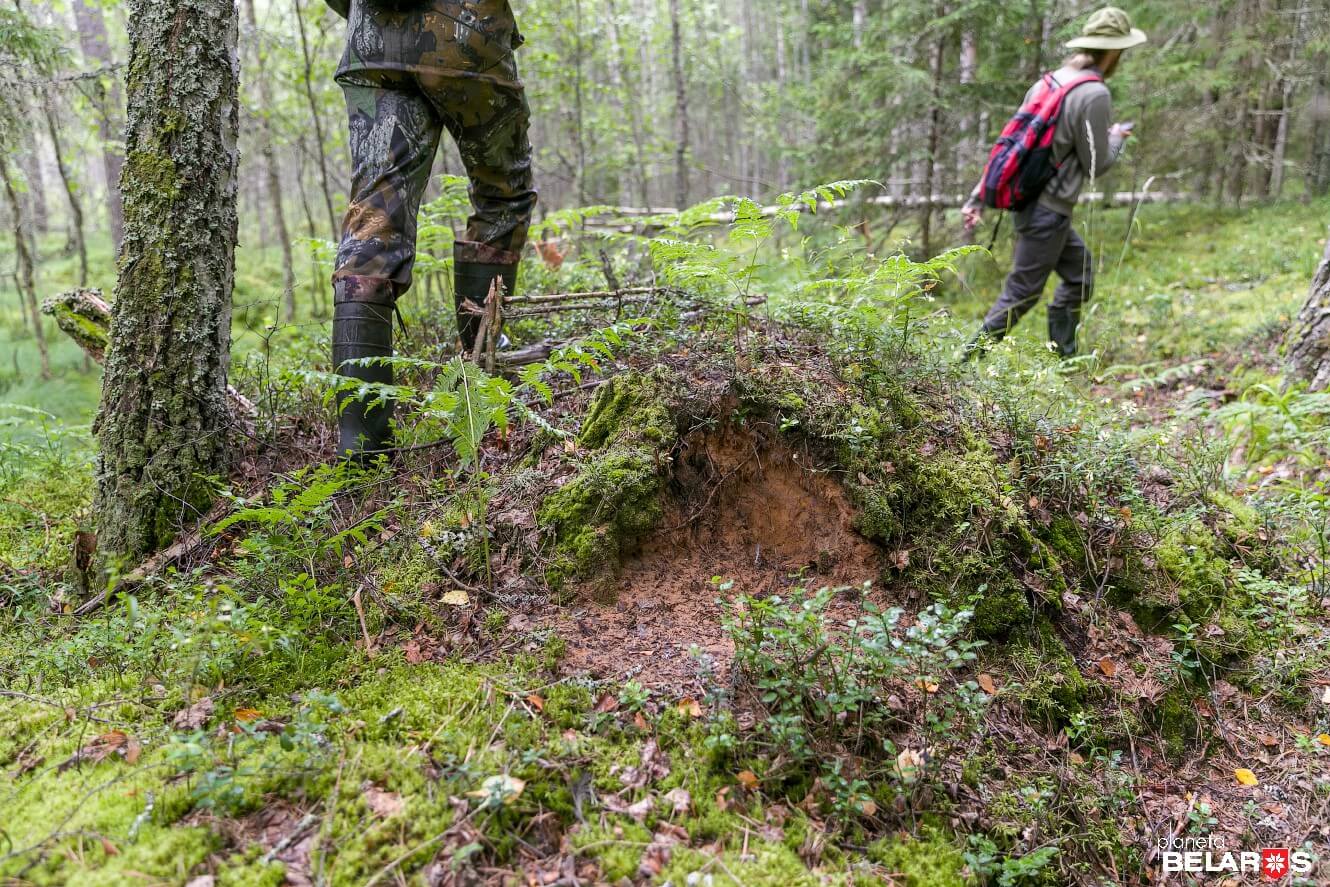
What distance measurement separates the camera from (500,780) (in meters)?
1.75

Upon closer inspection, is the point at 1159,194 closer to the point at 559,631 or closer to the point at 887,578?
the point at 887,578

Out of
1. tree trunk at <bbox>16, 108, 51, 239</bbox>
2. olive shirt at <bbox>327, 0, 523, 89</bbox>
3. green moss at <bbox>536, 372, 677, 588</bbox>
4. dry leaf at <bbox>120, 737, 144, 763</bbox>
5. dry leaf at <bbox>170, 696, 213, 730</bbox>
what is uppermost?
tree trunk at <bbox>16, 108, 51, 239</bbox>

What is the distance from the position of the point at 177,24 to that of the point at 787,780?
338cm

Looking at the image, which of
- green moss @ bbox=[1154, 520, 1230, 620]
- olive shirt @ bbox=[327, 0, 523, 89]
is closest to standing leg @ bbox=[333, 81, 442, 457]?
olive shirt @ bbox=[327, 0, 523, 89]

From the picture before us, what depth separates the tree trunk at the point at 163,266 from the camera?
2.79 meters

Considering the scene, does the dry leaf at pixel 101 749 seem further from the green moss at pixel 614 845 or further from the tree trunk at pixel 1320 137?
the tree trunk at pixel 1320 137

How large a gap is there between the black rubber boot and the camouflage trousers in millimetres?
545

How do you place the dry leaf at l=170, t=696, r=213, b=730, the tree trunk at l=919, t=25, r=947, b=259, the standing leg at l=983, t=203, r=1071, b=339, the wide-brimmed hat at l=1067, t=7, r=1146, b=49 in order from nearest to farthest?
the dry leaf at l=170, t=696, r=213, b=730 → the wide-brimmed hat at l=1067, t=7, r=1146, b=49 → the standing leg at l=983, t=203, r=1071, b=339 → the tree trunk at l=919, t=25, r=947, b=259

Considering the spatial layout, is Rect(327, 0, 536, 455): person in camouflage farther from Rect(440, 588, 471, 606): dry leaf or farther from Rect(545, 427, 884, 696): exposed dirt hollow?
Rect(545, 427, 884, 696): exposed dirt hollow

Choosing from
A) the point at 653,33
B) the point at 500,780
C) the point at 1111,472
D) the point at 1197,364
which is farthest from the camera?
the point at 653,33

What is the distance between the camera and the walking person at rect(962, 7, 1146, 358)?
203 inches

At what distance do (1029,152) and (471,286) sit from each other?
4133 mm

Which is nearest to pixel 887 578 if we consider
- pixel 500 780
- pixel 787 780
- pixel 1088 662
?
pixel 1088 662

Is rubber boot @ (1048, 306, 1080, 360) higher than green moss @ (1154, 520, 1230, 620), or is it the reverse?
rubber boot @ (1048, 306, 1080, 360)
